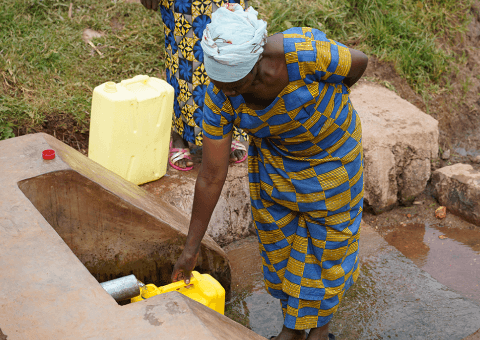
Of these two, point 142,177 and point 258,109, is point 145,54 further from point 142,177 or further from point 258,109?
point 258,109

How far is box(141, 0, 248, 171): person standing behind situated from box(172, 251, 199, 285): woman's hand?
131 cm

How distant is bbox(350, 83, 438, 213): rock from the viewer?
3.57 metres

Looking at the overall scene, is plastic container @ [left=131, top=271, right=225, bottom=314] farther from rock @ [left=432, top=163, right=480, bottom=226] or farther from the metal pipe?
rock @ [left=432, top=163, right=480, bottom=226]

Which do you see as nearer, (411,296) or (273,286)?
(273,286)

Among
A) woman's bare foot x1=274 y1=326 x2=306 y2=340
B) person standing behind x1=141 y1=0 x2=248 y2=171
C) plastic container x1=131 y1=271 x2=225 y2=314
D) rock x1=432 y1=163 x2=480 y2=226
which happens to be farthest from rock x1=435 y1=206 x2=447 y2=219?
plastic container x1=131 y1=271 x2=225 y2=314

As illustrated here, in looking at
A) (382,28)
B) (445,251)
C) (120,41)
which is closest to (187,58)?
(120,41)

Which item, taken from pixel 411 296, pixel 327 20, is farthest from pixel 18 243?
pixel 327 20

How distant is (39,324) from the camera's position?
1207 mm

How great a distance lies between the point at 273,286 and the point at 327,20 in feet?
10.6

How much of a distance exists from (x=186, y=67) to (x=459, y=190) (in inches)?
89.4

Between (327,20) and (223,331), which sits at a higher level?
(327,20)

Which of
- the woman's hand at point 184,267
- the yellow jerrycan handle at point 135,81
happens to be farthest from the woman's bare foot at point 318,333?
the yellow jerrycan handle at point 135,81

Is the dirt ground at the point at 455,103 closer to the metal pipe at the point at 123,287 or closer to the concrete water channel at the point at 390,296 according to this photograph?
the concrete water channel at the point at 390,296

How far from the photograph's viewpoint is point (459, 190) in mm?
3709
